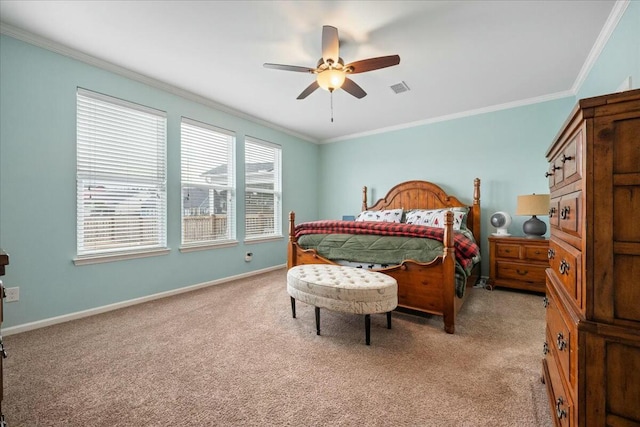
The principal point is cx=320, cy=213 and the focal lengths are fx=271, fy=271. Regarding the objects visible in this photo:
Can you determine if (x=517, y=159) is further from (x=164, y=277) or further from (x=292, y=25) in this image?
(x=164, y=277)

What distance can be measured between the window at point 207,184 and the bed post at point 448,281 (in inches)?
116

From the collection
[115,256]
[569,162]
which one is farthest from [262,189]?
[569,162]

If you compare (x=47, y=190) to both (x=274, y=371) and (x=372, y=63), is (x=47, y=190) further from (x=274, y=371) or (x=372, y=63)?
(x=372, y=63)

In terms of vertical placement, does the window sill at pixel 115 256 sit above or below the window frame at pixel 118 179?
below

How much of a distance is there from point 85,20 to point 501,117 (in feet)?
15.4

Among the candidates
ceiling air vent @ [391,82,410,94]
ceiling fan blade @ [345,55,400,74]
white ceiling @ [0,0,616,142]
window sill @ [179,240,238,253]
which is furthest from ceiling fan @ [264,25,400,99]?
window sill @ [179,240,238,253]

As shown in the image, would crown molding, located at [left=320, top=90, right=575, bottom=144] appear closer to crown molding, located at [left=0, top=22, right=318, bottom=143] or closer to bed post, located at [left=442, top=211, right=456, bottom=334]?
crown molding, located at [left=0, top=22, right=318, bottom=143]

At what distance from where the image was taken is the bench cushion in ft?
6.47

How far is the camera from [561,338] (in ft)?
3.57

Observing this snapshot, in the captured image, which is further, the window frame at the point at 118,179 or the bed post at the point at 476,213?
the bed post at the point at 476,213

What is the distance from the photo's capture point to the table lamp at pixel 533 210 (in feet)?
10.3

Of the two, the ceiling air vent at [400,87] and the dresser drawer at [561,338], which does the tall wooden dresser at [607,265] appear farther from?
the ceiling air vent at [400,87]

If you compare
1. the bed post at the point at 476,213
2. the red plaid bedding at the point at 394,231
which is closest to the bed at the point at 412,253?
the red plaid bedding at the point at 394,231

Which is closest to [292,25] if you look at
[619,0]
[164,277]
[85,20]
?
[85,20]
